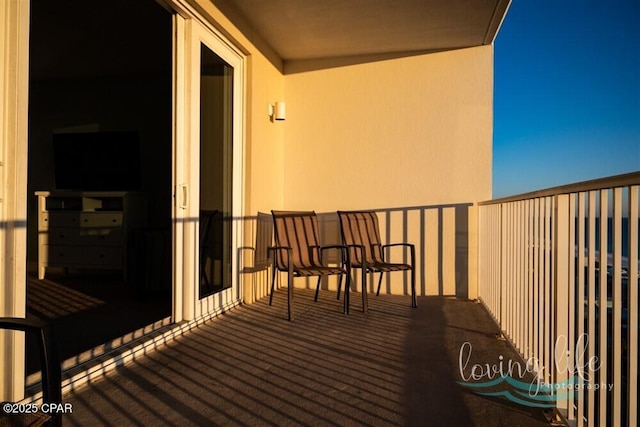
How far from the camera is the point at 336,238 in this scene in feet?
16.4

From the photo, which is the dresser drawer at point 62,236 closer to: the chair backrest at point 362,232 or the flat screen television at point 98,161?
the flat screen television at point 98,161

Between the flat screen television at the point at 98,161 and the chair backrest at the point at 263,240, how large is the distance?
7.37 ft

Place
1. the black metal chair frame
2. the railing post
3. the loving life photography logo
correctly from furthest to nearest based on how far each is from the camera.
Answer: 1. the railing post
2. the loving life photography logo
3. the black metal chair frame

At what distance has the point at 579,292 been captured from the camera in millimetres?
1577

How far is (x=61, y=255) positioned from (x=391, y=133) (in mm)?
4011

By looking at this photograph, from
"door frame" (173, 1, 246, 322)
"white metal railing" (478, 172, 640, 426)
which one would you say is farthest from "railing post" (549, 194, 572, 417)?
"door frame" (173, 1, 246, 322)

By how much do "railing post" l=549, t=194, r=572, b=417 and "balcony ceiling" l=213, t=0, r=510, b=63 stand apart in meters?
2.51

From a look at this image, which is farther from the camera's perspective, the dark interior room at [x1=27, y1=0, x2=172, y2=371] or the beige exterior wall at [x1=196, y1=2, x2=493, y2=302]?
the beige exterior wall at [x1=196, y1=2, x2=493, y2=302]

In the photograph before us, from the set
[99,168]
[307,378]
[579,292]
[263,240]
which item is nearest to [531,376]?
[579,292]

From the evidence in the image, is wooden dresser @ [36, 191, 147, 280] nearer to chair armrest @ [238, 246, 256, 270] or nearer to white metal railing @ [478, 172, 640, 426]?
chair armrest @ [238, 246, 256, 270]

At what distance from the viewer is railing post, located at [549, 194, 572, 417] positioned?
69.2 inches

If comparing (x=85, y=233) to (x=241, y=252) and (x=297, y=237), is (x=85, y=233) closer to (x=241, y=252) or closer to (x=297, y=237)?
(x=241, y=252)

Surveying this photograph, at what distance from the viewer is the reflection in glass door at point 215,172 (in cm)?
344

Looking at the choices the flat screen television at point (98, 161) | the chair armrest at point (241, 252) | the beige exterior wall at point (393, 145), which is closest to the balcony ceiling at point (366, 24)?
the beige exterior wall at point (393, 145)
